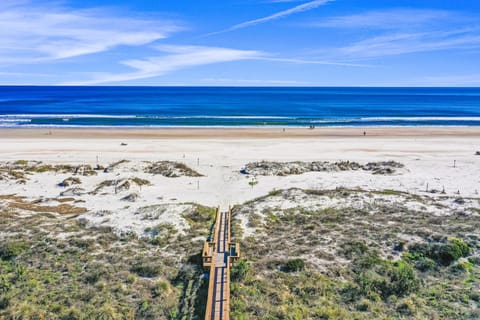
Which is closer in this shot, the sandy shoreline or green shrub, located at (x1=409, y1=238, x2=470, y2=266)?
green shrub, located at (x1=409, y1=238, x2=470, y2=266)

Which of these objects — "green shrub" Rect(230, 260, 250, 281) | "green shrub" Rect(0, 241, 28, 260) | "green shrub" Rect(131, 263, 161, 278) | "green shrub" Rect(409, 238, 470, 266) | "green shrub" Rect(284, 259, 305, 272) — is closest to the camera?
"green shrub" Rect(230, 260, 250, 281)

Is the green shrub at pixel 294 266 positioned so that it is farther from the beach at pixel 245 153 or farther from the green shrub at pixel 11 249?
the green shrub at pixel 11 249

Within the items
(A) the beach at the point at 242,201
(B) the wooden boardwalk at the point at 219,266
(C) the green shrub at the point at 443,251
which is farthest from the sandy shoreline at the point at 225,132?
(C) the green shrub at the point at 443,251

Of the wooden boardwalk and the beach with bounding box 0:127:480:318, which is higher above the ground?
the beach with bounding box 0:127:480:318

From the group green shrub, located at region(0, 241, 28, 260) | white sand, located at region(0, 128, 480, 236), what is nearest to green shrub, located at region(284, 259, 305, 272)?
white sand, located at region(0, 128, 480, 236)

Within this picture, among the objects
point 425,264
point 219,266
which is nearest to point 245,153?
point 219,266

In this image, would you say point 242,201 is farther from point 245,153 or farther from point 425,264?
point 245,153

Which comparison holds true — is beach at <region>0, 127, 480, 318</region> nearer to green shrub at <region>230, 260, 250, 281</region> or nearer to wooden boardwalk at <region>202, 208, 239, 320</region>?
green shrub at <region>230, 260, 250, 281</region>

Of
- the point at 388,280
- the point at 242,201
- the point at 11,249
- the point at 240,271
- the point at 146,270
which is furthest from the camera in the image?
the point at 242,201
